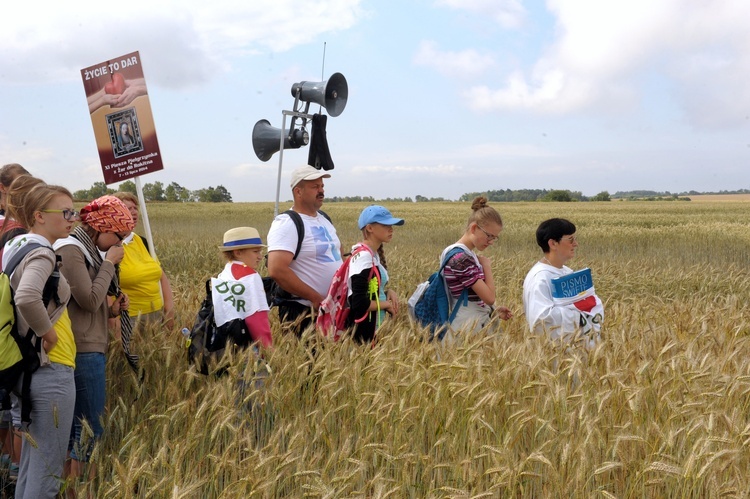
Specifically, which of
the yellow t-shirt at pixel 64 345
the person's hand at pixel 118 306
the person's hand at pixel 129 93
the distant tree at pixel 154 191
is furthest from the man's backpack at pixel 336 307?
the distant tree at pixel 154 191

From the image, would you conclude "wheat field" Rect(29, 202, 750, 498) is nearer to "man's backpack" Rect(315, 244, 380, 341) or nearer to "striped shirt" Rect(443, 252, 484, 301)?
"man's backpack" Rect(315, 244, 380, 341)

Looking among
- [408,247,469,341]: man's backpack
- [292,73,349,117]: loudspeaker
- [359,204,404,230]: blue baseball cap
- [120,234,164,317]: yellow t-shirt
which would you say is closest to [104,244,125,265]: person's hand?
[120,234,164,317]: yellow t-shirt

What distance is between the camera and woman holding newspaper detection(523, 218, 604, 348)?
3.75 m

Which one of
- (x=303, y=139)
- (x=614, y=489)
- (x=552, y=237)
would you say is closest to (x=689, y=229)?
(x=303, y=139)

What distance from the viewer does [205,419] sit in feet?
9.55

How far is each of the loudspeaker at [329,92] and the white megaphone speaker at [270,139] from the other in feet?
1.59

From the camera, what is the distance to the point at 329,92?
782 cm

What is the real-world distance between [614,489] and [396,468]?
0.81 meters

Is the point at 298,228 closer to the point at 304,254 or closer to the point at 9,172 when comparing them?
the point at 304,254

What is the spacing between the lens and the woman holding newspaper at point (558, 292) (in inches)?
148

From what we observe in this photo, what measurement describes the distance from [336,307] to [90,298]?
4.51 ft

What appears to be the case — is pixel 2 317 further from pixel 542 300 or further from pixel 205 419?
pixel 542 300

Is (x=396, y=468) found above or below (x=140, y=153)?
below

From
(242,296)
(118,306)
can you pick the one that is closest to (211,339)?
(242,296)
